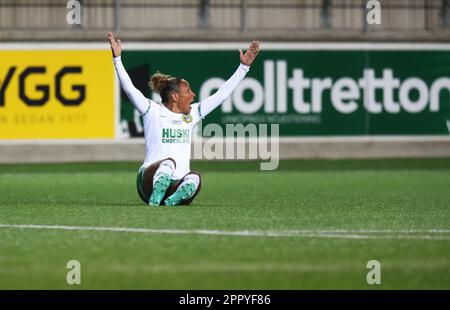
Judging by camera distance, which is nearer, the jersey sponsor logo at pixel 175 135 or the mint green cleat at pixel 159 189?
the mint green cleat at pixel 159 189

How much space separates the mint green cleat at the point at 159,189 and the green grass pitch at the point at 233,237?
17 cm

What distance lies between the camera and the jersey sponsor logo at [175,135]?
12.4 meters

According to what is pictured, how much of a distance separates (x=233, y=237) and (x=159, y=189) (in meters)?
2.86

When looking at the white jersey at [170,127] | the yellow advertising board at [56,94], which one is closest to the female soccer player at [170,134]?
the white jersey at [170,127]

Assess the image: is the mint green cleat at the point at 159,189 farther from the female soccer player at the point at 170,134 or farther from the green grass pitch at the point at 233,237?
the green grass pitch at the point at 233,237

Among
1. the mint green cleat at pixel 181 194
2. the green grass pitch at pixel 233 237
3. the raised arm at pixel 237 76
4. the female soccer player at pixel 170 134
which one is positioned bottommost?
the green grass pitch at pixel 233 237

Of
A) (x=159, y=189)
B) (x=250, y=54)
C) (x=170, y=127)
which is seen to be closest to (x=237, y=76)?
(x=250, y=54)

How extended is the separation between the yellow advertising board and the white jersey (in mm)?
10056

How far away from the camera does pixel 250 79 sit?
23344mm

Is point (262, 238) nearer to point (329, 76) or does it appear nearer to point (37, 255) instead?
point (37, 255)

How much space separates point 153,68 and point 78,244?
563 inches

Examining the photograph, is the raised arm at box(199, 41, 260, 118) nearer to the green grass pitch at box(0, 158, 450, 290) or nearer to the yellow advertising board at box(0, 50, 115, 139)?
the green grass pitch at box(0, 158, 450, 290)

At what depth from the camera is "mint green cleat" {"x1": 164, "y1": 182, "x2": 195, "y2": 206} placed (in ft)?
40.0
